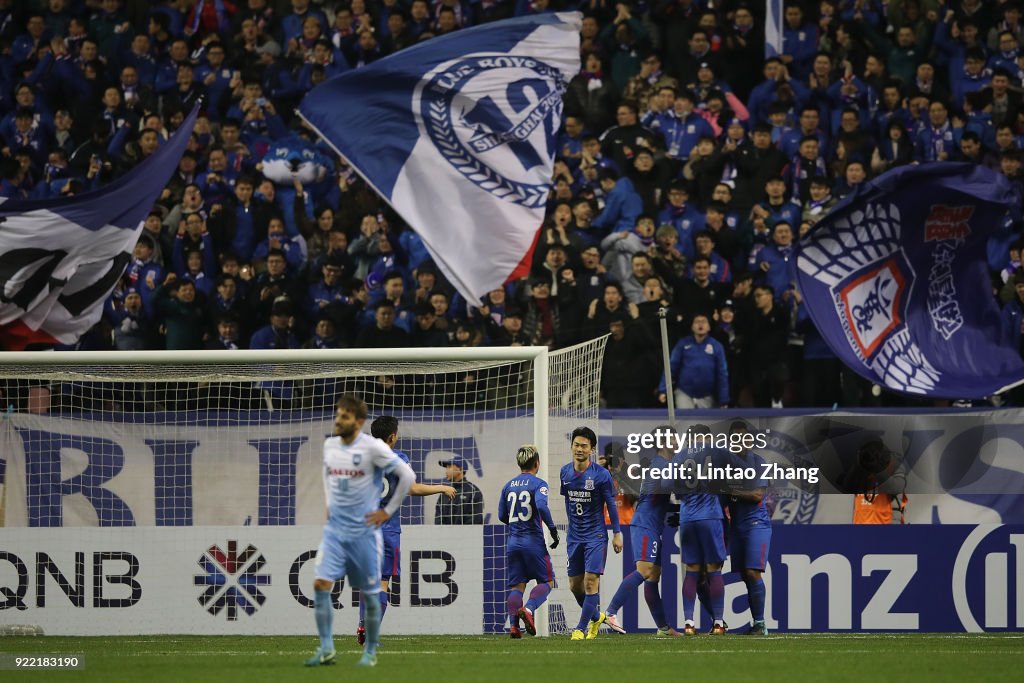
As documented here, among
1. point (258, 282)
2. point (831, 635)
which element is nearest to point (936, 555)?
point (831, 635)

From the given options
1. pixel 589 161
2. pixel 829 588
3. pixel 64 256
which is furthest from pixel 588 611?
pixel 589 161

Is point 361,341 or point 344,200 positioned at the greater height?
point 344,200

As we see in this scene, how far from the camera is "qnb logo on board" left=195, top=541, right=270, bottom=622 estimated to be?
14883 mm

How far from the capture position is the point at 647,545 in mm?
14609

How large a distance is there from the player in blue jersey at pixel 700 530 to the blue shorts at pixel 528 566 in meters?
1.45

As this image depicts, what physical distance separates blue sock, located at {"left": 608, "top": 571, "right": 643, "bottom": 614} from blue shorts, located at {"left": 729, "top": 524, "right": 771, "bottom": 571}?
3.13ft

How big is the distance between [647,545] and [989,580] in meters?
3.40

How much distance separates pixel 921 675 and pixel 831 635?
484cm

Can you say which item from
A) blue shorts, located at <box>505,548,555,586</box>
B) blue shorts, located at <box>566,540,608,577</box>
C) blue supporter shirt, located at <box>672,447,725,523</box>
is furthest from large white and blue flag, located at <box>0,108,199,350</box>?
blue supporter shirt, located at <box>672,447,725,523</box>

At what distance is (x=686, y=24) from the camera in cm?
2008

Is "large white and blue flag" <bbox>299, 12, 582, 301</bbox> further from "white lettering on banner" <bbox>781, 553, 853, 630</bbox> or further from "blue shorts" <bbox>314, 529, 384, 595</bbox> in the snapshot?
"blue shorts" <bbox>314, 529, 384, 595</bbox>

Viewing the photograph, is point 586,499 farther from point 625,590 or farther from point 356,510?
point 356,510

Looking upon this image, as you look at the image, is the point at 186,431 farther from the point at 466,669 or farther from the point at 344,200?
the point at 466,669

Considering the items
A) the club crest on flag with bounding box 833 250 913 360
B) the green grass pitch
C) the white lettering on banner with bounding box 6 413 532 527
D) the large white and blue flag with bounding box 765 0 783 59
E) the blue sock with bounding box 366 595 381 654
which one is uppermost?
the large white and blue flag with bounding box 765 0 783 59
